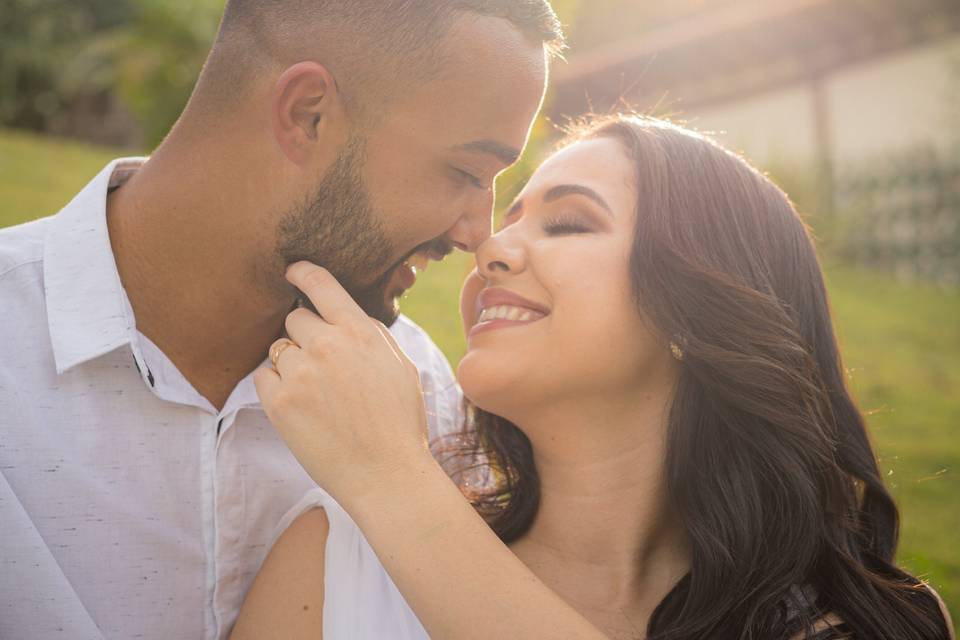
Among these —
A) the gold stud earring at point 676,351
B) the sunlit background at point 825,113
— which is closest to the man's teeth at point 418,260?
the gold stud earring at point 676,351

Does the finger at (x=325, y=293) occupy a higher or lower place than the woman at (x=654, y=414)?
higher

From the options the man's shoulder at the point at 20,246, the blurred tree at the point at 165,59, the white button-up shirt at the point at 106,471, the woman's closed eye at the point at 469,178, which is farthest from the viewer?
the blurred tree at the point at 165,59

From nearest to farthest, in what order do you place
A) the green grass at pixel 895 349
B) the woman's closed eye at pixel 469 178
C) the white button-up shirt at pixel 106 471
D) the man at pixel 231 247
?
the white button-up shirt at pixel 106 471 < the man at pixel 231 247 < the woman's closed eye at pixel 469 178 < the green grass at pixel 895 349

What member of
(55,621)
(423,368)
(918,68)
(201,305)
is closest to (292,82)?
(201,305)

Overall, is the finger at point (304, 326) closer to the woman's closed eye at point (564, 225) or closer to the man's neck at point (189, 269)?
the man's neck at point (189, 269)

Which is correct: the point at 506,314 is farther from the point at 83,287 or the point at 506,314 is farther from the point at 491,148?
the point at 83,287

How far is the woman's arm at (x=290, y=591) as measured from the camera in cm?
225

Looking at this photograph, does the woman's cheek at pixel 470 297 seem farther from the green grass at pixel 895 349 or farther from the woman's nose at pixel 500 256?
the green grass at pixel 895 349

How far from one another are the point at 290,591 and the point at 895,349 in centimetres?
696

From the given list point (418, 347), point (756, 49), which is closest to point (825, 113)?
point (756, 49)

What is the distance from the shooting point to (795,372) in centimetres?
249

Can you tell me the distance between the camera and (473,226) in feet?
8.75

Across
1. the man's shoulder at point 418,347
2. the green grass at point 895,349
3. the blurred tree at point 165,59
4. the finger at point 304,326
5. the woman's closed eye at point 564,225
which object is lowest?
the green grass at point 895,349

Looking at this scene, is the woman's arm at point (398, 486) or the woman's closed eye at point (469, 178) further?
the woman's closed eye at point (469, 178)
